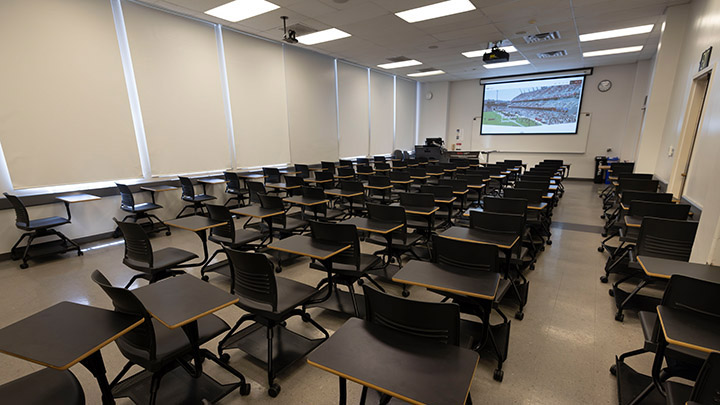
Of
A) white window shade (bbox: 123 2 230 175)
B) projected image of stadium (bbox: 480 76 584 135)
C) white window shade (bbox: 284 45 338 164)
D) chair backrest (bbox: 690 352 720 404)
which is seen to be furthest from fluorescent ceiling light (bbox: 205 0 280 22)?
projected image of stadium (bbox: 480 76 584 135)

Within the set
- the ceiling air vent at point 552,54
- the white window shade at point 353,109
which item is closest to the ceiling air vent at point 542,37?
the ceiling air vent at point 552,54

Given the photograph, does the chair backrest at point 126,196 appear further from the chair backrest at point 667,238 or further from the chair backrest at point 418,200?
the chair backrest at point 667,238

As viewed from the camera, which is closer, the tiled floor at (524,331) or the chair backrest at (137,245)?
the tiled floor at (524,331)

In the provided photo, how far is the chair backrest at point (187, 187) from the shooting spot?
5.28 metres

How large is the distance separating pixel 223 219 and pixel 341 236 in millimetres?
1527

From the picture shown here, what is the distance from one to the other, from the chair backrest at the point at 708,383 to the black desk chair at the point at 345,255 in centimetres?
194

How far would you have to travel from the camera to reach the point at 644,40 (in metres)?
6.91

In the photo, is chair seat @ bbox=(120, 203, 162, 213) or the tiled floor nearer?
the tiled floor

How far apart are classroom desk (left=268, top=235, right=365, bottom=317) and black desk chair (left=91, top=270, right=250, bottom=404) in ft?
2.46

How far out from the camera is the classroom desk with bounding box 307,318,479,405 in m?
1.08

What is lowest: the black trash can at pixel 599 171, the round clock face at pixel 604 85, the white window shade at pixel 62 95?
the black trash can at pixel 599 171

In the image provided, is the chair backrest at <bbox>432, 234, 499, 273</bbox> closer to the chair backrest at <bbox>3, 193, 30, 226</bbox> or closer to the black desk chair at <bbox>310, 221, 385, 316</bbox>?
the black desk chair at <bbox>310, 221, 385, 316</bbox>

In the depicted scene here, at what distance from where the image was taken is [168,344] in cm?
168

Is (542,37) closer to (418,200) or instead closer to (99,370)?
(418,200)
